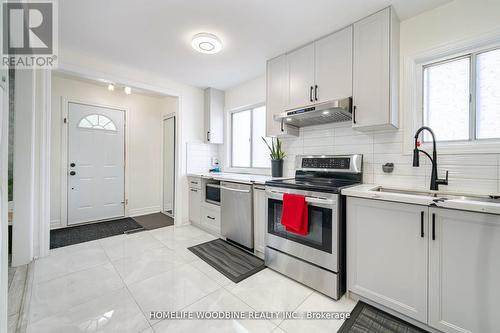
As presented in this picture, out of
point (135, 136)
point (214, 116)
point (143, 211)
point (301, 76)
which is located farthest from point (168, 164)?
point (301, 76)

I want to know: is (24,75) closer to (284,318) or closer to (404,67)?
(284,318)

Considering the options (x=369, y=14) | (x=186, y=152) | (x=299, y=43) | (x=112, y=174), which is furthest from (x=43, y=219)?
(x=369, y=14)

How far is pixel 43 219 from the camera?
2449mm

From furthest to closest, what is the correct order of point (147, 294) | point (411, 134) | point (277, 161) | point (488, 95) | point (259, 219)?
point (277, 161) → point (259, 219) → point (411, 134) → point (147, 294) → point (488, 95)

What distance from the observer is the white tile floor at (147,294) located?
1479 mm

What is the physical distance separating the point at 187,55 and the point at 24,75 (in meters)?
1.76

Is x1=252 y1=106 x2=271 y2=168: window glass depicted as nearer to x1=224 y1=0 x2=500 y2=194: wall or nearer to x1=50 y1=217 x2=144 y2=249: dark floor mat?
x1=224 y1=0 x2=500 y2=194: wall

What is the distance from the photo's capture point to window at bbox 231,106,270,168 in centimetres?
345

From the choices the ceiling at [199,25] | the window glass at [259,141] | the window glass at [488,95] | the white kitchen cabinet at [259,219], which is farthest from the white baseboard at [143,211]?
the window glass at [488,95]

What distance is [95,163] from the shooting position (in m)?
3.79

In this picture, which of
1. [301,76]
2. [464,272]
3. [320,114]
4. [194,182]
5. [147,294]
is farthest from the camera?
[194,182]

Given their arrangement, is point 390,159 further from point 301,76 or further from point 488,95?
point 301,76

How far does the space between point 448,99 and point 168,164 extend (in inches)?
174

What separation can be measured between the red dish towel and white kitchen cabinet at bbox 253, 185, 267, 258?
0.42m
